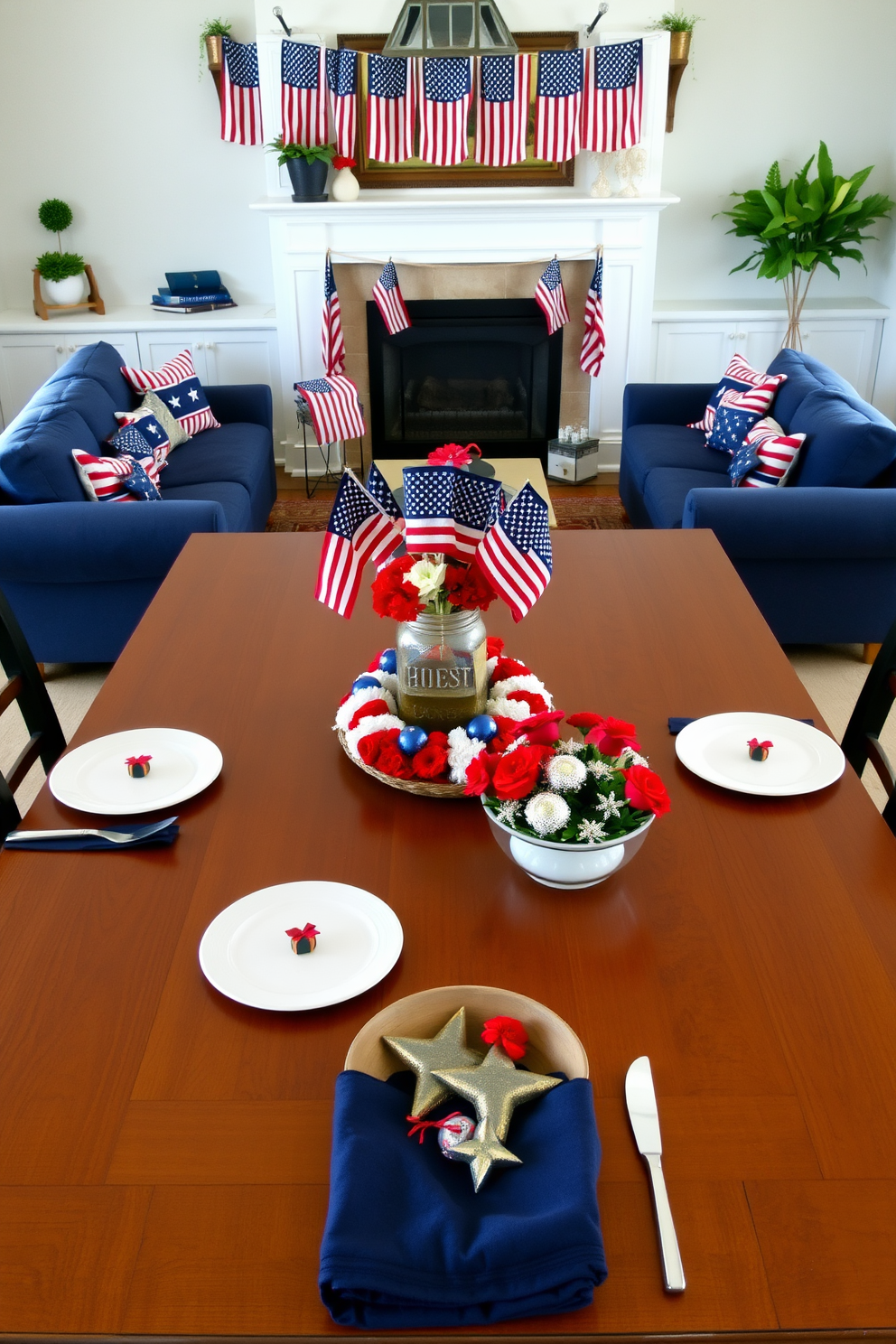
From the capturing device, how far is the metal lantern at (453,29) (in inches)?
115

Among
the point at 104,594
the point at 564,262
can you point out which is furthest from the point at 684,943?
the point at 564,262

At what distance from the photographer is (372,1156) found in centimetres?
92

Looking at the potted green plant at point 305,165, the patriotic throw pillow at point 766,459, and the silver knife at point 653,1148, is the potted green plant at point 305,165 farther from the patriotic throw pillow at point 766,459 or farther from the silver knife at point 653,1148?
the silver knife at point 653,1148

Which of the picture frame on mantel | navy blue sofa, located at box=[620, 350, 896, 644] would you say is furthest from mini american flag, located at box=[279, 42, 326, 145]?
navy blue sofa, located at box=[620, 350, 896, 644]

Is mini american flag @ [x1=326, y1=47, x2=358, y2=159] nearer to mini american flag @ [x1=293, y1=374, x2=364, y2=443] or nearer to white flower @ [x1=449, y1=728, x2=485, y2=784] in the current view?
mini american flag @ [x1=293, y1=374, x2=364, y2=443]

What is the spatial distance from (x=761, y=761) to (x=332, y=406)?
3.68 metres

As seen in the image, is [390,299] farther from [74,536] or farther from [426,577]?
[426,577]

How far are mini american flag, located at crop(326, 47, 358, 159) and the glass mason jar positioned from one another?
4.30 metres

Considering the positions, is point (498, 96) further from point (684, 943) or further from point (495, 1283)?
point (495, 1283)

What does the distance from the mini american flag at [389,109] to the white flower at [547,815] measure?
467 centimetres

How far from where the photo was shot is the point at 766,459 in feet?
12.2

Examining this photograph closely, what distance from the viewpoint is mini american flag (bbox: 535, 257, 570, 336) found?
199 inches

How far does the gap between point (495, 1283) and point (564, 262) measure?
5.10m

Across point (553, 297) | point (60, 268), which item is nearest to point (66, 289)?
point (60, 268)
